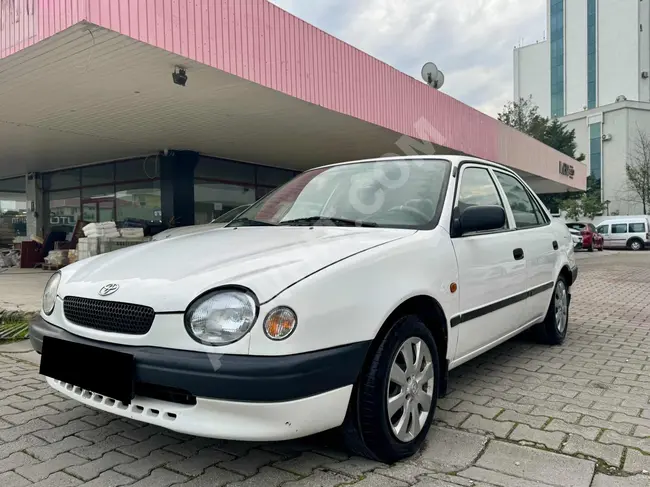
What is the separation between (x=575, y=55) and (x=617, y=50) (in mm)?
4172

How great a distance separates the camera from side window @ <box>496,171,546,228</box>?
3984 mm

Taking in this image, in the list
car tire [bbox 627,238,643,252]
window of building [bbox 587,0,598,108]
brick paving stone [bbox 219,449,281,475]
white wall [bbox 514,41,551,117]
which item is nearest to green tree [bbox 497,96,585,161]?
window of building [bbox 587,0,598,108]

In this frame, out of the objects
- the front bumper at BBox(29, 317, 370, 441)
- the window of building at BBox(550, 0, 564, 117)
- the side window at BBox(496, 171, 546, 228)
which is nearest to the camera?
the front bumper at BBox(29, 317, 370, 441)

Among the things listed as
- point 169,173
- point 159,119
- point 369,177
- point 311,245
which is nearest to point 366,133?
point 159,119

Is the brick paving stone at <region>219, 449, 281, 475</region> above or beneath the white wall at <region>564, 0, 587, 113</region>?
beneath

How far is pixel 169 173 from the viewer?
11922 mm

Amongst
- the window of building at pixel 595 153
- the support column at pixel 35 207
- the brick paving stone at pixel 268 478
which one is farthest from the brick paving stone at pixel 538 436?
the window of building at pixel 595 153

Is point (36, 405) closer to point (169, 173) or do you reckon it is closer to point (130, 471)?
point (130, 471)

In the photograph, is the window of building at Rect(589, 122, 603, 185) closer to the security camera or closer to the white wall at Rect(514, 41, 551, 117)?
the white wall at Rect(514, 41, 551, 117)

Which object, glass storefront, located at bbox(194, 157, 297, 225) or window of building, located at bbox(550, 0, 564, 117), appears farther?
window of building, located at bbox(550, 0, 564, 117)

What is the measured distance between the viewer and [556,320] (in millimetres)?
4566

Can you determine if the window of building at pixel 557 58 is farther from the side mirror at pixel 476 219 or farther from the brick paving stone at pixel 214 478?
the brick paving stone at pixel 214 478

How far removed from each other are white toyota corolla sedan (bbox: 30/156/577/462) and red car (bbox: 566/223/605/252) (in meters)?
21.9

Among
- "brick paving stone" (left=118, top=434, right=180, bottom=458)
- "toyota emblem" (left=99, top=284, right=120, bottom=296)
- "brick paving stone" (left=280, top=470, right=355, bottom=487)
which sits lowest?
"brick paving stone" (left=280, top=470, right=355, bottom=487)
